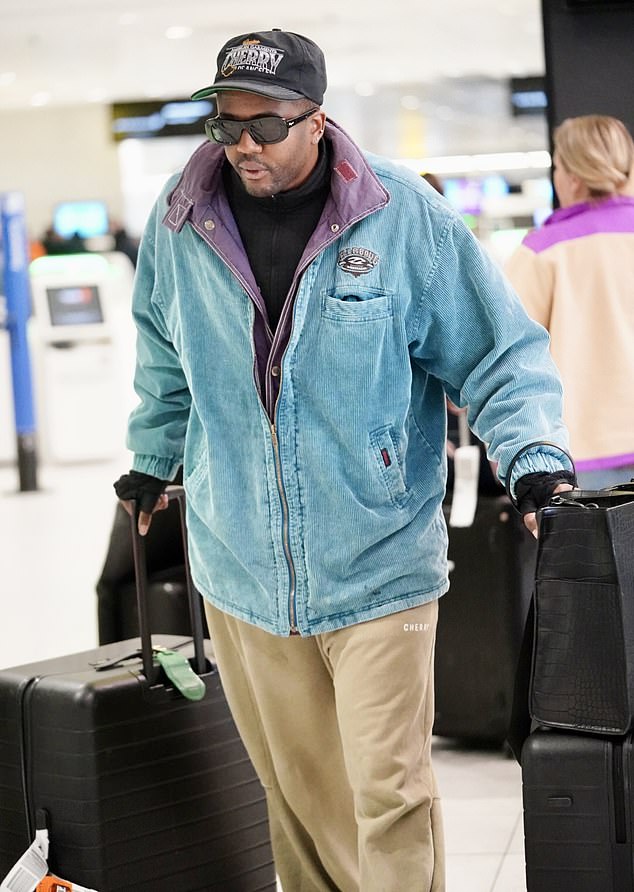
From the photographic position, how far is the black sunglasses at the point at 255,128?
2.19m

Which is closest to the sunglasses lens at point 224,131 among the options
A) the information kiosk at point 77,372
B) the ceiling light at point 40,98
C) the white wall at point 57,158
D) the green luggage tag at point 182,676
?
the green luggage tag at point 182,676

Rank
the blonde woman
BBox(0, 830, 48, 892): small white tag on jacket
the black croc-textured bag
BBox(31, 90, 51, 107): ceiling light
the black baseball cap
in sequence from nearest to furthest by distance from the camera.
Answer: the black croc-textured bag < the black baseball cap < BBox(0, 830, 48, 892): small white tag on jacket < the blonde woman < BBox(31, 90, 51, 107): ceiling light

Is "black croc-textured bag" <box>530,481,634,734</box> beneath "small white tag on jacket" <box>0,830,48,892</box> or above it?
above

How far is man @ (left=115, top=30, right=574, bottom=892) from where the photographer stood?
2.23 metres

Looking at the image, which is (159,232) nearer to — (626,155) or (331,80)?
(626,155)

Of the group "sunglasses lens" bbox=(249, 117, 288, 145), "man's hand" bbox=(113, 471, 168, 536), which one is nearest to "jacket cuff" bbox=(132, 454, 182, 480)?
"man's hand" bbox=(113, 471, 168, 536)

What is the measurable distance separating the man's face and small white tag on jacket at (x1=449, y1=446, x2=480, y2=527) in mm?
1667

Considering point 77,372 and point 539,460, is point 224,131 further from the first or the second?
point 77,372

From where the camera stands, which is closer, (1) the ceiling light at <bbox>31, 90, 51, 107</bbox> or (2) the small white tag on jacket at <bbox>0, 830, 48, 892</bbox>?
(2) the small white tag on jacket at <bbox>0, 830, 48, 892</bbox>

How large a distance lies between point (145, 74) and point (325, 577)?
55.4 feet

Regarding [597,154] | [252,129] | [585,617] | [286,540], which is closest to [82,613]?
[597,154]

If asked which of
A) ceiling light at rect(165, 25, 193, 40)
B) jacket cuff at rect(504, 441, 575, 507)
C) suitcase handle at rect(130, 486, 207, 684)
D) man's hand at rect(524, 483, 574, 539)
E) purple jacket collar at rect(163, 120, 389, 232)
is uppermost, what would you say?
ceiling light at rect(165, 25, 193, 40)

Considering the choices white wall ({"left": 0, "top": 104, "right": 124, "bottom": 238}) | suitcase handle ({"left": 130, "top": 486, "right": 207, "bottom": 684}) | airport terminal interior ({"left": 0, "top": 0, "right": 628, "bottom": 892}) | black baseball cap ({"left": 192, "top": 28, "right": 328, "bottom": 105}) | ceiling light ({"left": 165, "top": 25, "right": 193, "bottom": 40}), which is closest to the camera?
black baseball cap ({"left": 192, "top": 28, "right": 328, "bottom": 105})

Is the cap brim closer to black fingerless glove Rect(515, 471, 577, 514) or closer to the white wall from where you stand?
black fingerless glove Rect(515, 471, 577, 514)
